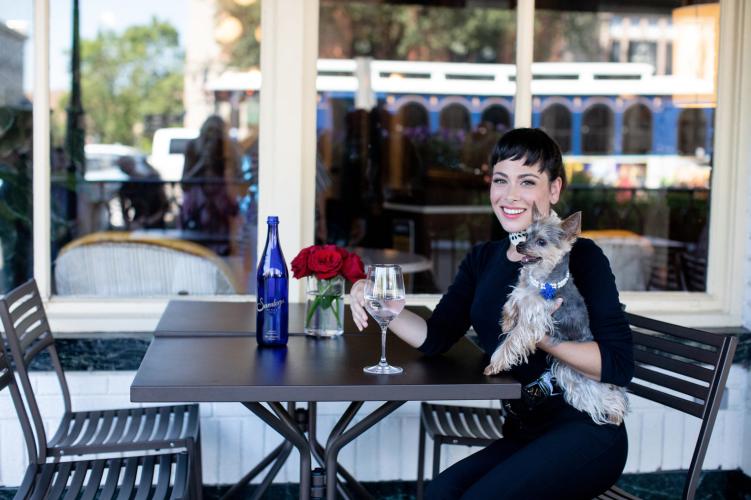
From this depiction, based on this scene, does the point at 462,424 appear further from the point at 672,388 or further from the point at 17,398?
the point at 17,398

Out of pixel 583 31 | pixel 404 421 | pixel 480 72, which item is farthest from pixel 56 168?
pixel 583 31

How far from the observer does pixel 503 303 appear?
2.29 m

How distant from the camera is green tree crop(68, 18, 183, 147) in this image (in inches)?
428

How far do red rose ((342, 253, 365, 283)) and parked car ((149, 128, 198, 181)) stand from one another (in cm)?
644

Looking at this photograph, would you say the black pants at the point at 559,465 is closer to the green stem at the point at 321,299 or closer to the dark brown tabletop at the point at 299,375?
the dark brown tabletop at the point at 299,375

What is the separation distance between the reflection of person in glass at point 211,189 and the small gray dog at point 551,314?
12.7 ft

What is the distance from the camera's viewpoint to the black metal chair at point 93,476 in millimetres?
2312

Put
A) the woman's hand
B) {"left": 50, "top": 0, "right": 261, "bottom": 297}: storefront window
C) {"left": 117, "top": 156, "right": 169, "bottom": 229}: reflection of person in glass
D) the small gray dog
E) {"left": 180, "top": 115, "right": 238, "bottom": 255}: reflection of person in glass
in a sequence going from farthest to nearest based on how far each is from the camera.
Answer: {"left": 117, "top": 156, "right": 169, "bottom": 229}: reflection of person in glass
{"left": 180, "top": 115, "right": 238, "bottom": 255}: reflection of person in glass
{"left": 50, "top": 0, "right": 261, "bottom": 297}: storefront window
the woman's hand
the small gray dog

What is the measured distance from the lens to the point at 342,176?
8.65 meters

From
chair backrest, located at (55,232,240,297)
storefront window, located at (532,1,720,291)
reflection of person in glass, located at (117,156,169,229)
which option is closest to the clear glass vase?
chair backrest, located at (55,232,240,297)

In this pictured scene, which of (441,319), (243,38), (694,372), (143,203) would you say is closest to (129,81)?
(243,38)

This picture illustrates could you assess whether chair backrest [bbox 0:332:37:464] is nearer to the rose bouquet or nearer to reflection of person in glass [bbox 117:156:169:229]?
the rose bouquet

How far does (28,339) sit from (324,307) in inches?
36.7

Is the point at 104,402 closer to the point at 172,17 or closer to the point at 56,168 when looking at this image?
the point at 56,168
